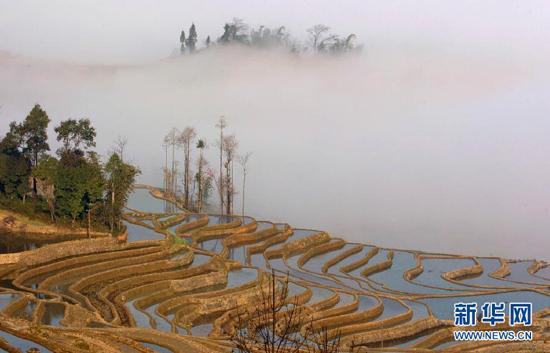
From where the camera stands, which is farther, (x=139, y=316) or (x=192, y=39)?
(x=192, y=39)

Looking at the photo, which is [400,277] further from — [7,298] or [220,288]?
[7,298]

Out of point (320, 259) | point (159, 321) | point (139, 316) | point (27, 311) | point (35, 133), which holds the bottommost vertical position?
point (159, 321)

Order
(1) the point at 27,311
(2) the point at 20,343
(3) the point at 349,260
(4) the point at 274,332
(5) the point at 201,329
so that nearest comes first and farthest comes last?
1. (4) the point at 274,332
2. (2) the point at 20,343
3. (1) the point at 27,311
4. (5) the point at 201,329
5. (3) the point at 349,260

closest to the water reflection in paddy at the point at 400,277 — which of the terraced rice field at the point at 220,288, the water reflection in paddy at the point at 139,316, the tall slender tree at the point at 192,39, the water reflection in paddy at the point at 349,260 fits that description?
the terraced rice field at the point at 220,288

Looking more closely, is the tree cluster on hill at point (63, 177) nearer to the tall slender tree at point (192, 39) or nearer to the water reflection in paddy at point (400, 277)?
the water reflection in paddy at point (400, 277)

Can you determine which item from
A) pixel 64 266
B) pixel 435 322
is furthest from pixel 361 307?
pixel 64 266

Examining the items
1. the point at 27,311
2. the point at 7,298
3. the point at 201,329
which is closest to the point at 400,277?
the point at 201,329

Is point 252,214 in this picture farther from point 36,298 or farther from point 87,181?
point 36,298
